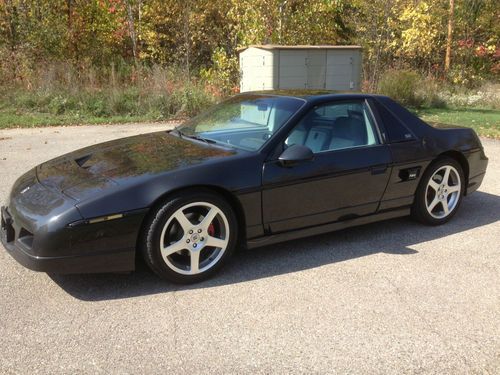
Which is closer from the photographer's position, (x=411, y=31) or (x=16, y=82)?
(x=16, y=82)

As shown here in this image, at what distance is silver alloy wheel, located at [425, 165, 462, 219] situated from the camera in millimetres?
4887

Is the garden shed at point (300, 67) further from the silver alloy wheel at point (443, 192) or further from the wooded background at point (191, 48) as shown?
the silver alloy wheel at point (443, 192)

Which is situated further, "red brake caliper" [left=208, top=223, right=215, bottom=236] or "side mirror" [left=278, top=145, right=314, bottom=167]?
"side mirror" [left=278, top=145, right=314, bottom=167]

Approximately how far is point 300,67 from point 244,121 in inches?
389

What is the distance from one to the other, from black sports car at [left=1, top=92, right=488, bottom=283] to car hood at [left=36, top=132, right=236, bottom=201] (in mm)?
15

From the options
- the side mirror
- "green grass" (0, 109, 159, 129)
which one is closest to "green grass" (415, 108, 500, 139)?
"green grass" (0, 109, 159, 129)

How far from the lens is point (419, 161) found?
15.4ft

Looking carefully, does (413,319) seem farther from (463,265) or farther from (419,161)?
(419,161)

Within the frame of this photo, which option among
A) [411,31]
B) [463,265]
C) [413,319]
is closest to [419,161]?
[463,265]

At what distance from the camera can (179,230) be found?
3580 millimetres

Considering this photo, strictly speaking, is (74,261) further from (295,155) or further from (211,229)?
(295,155)

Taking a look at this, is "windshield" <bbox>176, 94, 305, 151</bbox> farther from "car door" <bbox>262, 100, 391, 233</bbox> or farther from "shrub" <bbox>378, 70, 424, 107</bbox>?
"shrub" <bbox>378, 70, 424, 107</bbox>

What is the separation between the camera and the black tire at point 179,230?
343cm

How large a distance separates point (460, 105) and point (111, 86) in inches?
507
